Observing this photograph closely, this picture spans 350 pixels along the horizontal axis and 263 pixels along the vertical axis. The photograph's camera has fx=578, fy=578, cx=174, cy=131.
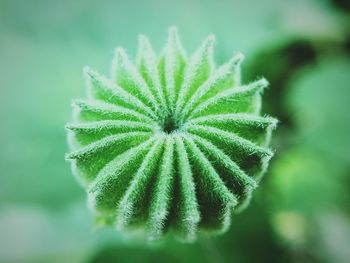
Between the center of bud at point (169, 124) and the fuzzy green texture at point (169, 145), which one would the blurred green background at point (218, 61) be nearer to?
the fuzzy green texture at point (169, 145)

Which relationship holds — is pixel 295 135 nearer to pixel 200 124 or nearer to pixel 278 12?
pixel 278 12

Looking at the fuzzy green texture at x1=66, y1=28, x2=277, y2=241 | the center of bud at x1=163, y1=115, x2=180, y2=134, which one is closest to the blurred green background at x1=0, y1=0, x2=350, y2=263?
the fuzzy green texture at x1=66, y1=28, x2=277, y2=241

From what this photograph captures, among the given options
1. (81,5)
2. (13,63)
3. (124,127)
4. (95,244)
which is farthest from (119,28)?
(124,127)

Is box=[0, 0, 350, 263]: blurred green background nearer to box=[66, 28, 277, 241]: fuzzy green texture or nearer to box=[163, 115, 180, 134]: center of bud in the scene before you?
box=[66, 28, 277, 241]: fuzzy green texture

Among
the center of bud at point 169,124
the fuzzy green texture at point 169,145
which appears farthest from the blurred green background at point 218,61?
the center of bud at point 169,124

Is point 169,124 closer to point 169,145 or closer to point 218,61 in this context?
point 169,145

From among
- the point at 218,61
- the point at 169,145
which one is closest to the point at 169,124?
the point at 169,145
